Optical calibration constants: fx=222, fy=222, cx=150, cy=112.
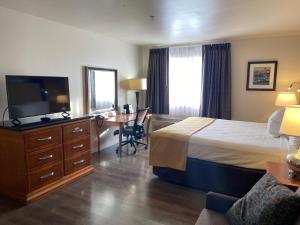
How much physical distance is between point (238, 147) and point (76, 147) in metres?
2.29

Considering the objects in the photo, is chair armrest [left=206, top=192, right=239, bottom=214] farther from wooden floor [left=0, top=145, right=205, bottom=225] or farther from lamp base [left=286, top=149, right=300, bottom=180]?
wooden floor [left=0, top=145, right=205, bottom=225]

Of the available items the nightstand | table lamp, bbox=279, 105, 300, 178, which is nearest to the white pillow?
the nightstand

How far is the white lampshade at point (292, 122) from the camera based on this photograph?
1.84 metres

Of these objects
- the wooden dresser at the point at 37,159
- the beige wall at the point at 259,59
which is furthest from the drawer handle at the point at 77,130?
the beige wall at the point at 259,59

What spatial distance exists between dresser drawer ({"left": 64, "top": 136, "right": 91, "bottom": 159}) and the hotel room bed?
1150 millimetres

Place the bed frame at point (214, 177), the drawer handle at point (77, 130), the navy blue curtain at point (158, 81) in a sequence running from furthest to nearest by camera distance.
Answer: the navy blue curtain at point (158, 81), the drawer handle at point (77, 130), the bed frame at point (214, 177)

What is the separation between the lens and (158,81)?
5.76m

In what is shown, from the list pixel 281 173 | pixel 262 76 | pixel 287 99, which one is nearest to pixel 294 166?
pixel 281 173

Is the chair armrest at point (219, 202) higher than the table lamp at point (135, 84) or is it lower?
lower

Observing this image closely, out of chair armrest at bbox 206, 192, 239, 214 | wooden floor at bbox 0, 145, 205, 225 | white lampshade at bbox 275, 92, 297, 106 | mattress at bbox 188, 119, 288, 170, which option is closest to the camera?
chair armrest at bbox 206, 192, 239, 214

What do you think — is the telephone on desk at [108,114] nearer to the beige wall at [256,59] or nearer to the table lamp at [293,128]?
the beige wall at [256,59]

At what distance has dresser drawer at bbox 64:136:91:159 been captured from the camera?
126 inches

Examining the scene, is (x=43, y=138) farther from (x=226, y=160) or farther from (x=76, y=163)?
(x=226, y=160)

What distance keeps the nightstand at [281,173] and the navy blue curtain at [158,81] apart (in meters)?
3.73
